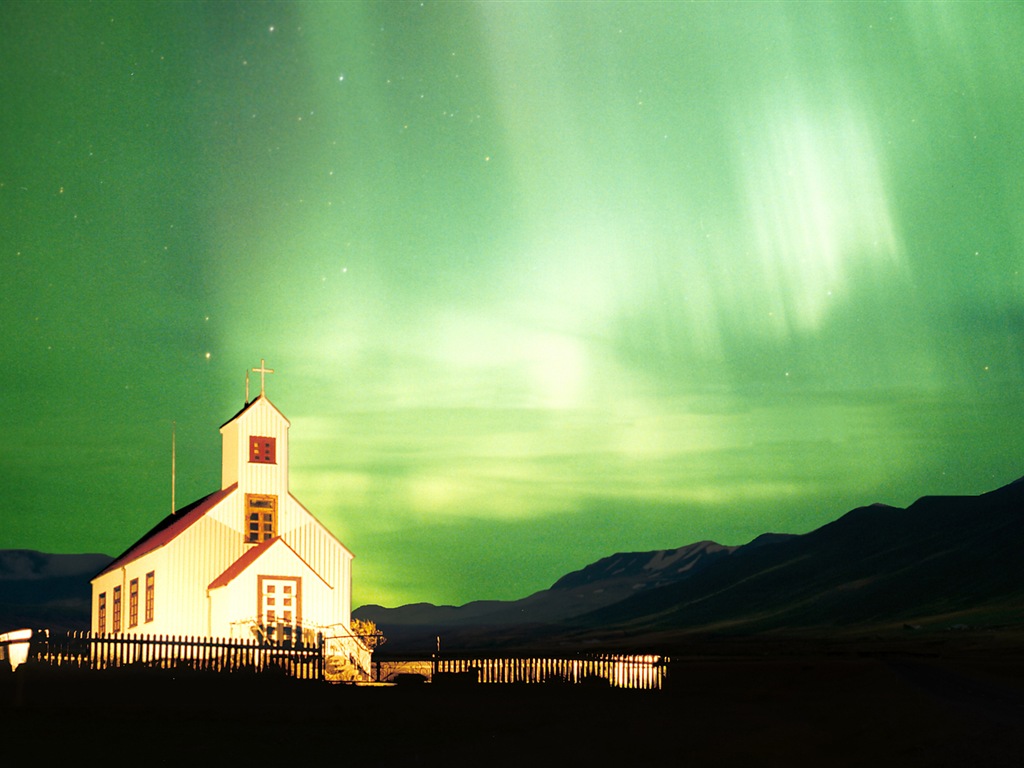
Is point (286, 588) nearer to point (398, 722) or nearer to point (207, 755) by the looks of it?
point (398, 722)

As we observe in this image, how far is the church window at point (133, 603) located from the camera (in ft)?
135

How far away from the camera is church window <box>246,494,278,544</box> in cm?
4062

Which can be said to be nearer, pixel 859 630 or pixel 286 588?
pixel 286 588

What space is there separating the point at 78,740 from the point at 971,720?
1593 centimetres

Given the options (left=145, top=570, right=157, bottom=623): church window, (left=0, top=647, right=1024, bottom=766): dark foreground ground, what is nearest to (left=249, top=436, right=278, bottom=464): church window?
(left=145, top=570, right=157, bottom=623): church window

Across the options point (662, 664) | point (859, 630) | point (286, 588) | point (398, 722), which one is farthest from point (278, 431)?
point (859, 630)

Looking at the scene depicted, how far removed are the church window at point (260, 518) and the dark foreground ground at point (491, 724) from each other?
1144cm

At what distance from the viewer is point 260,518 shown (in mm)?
40844

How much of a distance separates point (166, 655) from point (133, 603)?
40.8ft

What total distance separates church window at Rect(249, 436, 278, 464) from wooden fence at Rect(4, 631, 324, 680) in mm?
9855

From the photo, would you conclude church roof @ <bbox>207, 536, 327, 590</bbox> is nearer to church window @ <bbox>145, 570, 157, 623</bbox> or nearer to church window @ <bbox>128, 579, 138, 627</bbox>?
church window @ <bbox>145, 570, 157, 623</bbox>

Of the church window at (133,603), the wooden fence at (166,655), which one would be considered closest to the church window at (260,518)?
the church window at (133,603)

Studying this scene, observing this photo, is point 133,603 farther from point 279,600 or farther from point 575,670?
point 575,670

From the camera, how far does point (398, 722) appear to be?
78.9ft
